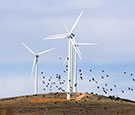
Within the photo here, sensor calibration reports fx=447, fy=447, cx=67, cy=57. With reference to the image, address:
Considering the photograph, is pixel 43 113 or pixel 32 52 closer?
pixel 43 113

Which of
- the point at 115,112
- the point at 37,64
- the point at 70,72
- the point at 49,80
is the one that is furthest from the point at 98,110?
the point at 37,64

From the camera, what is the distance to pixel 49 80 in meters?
89.9

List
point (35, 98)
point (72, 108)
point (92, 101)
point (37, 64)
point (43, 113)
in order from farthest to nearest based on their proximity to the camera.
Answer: point (37, 64) → point (35, 98) → point (92, 101) → point (72, 108) → point (43, 113)

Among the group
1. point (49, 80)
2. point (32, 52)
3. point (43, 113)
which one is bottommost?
point (43, 113)

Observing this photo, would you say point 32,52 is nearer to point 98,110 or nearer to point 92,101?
point 92,101

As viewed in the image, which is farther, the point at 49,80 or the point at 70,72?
the point at 49,80

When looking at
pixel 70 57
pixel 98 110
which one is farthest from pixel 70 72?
pixel 98 110

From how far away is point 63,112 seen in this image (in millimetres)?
69750

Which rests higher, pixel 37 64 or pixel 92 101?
pixel 37 64

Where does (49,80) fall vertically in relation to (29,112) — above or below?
above

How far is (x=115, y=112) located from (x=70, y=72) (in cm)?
1136

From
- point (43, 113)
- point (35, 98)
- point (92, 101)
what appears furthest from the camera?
point (35, 98)

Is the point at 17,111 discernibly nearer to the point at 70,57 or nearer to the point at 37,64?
the point at 70,57

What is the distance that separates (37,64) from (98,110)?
26.0m
